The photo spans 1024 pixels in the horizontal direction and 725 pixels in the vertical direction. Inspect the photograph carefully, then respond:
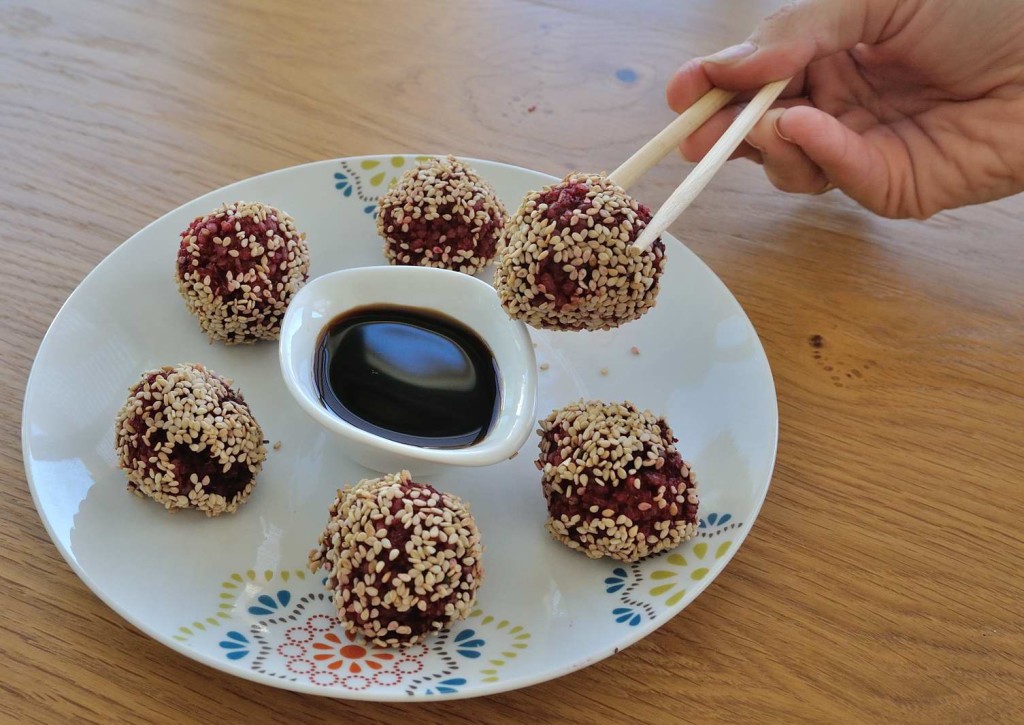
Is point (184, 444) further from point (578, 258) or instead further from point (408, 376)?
point (578, 258)

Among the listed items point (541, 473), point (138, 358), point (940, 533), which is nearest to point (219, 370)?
point (138, 358)

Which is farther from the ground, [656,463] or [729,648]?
[656,463]

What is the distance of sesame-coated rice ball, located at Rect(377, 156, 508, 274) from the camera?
4.84 feet

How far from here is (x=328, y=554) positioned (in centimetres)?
111

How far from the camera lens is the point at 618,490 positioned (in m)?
1.14

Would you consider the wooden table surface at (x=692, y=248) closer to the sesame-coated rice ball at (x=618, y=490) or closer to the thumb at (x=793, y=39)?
the sesame-coated rice ball at (x=618, y=490)

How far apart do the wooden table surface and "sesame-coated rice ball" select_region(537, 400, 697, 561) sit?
132mm

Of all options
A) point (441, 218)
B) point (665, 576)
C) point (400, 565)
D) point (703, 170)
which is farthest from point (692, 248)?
point (400, 565)

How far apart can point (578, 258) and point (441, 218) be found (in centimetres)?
39

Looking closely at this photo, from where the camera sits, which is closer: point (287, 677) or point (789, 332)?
point (287, 677)

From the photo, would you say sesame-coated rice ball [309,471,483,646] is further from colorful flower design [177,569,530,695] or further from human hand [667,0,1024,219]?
human hand [667,0,1024,219]

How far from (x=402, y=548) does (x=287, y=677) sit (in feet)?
0.61

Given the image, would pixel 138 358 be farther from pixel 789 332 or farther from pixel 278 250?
pixel 789 332

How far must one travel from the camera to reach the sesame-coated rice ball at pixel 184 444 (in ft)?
3.87
